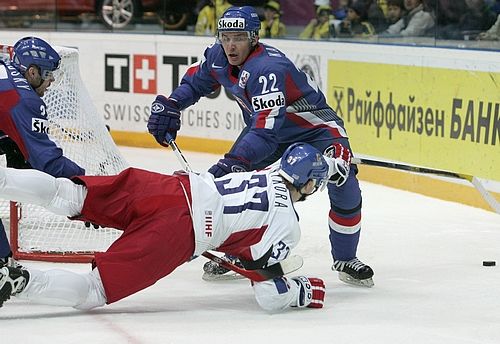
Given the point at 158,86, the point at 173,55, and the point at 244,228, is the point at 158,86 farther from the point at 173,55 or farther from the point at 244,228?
the point at 244,228

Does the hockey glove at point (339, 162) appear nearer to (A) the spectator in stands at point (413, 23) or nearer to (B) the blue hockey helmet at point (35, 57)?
(B) the blue hockey helmet at point (35, 57)

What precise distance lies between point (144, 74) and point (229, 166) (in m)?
5.22

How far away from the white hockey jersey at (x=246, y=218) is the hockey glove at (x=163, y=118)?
3.04 feet

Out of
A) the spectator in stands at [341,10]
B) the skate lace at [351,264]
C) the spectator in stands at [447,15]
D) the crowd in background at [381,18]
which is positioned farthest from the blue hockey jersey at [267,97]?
the spectator in stands at [341,10]

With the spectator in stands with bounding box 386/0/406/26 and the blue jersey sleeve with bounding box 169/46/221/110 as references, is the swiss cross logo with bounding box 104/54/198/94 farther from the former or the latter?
the blue jersey sleeve with bounding box 169/46/221/110

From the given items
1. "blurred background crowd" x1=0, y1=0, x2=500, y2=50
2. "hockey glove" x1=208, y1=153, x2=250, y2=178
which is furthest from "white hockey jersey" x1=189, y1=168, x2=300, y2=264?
"blurred background crowd" x1=0, y1=0, x2=500, y2=50

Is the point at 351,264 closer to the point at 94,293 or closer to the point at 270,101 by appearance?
the point at 270,101

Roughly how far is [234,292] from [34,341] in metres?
1.15

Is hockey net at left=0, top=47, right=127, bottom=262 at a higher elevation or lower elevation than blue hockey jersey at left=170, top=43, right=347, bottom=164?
lower

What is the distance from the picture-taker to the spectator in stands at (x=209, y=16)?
377 inches

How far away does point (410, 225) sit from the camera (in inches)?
256

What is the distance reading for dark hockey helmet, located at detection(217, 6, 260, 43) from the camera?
15.7 feet

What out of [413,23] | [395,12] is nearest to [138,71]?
[395,12]

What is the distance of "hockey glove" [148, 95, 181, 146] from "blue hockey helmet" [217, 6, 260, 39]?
0.46 metres
